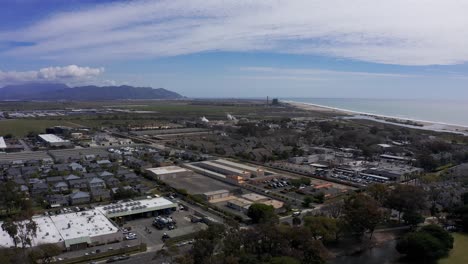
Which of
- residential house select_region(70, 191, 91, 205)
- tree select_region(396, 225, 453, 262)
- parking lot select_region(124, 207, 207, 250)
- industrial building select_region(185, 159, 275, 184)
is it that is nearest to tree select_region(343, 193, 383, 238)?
tree select_region(396, 225, 453, 262)

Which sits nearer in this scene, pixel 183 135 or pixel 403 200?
pixel 403 200

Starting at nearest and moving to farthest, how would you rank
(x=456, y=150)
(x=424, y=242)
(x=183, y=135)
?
1. (x=424, y=242)
2. (x=456, y=150)
3. (x=183, y=135)

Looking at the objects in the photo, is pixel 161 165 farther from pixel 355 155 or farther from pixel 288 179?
pixel 355 155

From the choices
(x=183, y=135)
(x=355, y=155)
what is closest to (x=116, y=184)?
(x=355, y=155)

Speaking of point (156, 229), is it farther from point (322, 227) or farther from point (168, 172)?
point (168, 172)

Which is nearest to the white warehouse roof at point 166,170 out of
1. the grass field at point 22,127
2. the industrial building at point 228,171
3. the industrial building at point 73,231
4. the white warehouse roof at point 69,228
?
the industrial building at point 228,171

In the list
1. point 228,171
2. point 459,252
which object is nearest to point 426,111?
point 228,171
